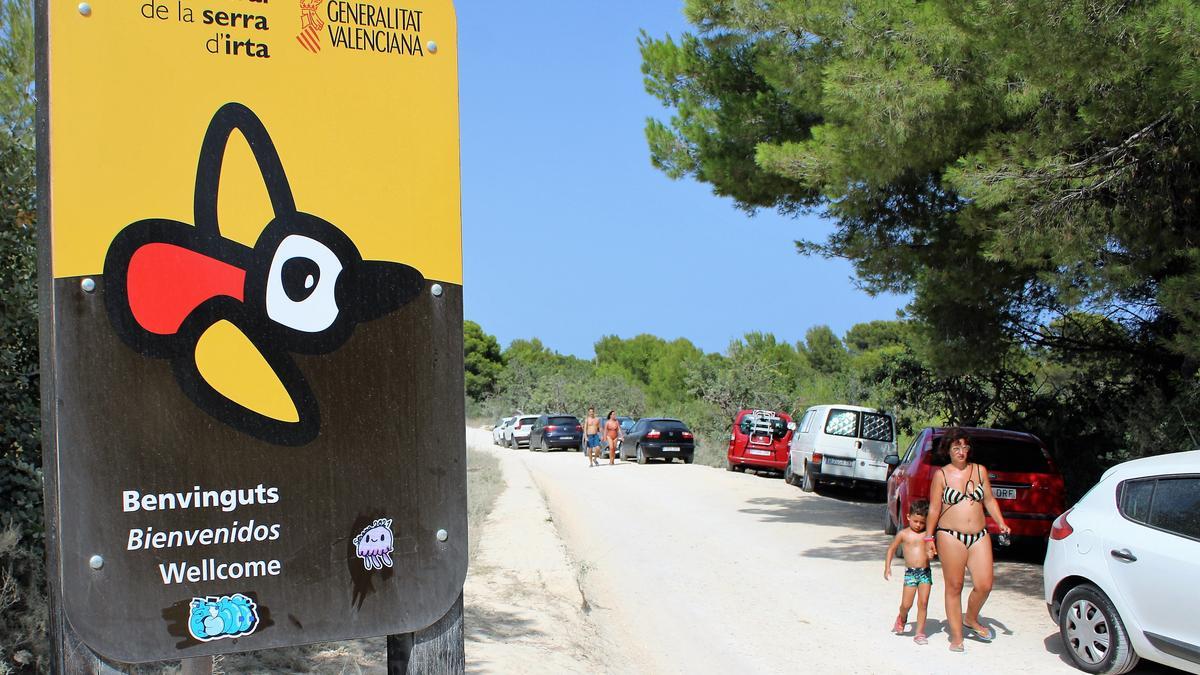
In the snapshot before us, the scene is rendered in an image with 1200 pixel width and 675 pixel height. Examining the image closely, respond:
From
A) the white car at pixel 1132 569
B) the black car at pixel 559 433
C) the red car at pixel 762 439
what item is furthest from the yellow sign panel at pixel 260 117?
the black car at pixel 559 433

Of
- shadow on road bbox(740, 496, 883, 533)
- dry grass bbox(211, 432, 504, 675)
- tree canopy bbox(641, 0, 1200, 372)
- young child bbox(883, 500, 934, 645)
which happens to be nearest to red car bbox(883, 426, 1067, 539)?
tree canopy bbox(641, 0, 1200, 372)

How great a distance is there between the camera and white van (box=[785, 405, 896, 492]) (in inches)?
807

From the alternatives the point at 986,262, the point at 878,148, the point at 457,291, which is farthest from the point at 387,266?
the point at 986,262

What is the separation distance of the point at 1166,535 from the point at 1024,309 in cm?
818

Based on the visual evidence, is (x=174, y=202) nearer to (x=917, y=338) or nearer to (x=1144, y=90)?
(x=1144, y=90)

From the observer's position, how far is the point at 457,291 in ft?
8.48

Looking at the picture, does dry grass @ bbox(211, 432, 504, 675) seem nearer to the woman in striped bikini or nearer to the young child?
the young child

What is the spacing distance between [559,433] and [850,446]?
20.5 m

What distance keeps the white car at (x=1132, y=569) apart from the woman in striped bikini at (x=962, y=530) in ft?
1.85

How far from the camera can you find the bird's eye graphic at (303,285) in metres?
2.41

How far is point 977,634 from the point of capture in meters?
8.48

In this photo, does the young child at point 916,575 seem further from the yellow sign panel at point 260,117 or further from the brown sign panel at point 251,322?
the yellow sign panel at point 260,117

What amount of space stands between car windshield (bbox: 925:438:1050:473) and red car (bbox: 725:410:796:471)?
12.6m

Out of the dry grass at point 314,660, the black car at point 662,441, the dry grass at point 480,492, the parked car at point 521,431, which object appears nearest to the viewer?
the dry grass at point 314,660
